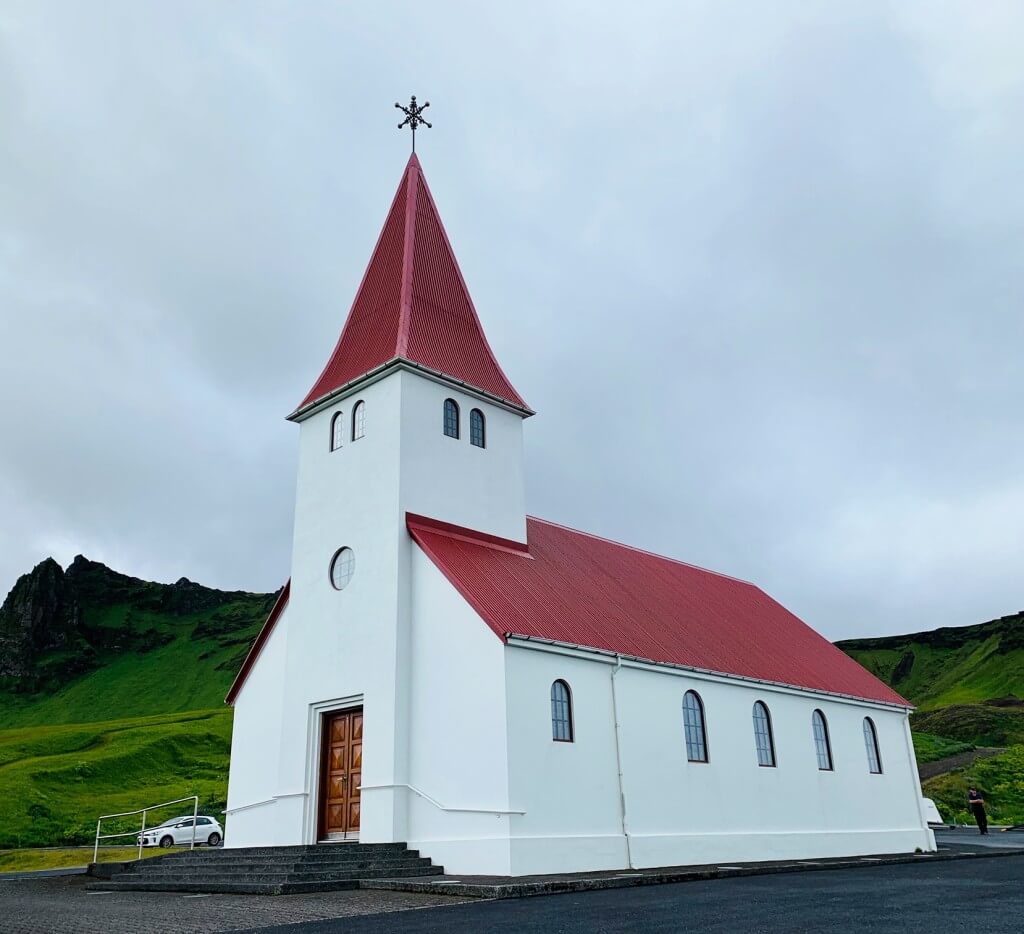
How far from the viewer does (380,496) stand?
64.5 ft

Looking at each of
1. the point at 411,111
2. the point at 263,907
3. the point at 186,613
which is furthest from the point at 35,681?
the point at 263,907

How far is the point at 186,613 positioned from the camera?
400ft

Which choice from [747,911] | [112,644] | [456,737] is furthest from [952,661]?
[747,911]

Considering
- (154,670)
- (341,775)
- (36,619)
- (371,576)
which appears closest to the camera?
(341,775)

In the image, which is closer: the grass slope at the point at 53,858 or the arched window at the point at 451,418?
the arched window at the point at 451,418

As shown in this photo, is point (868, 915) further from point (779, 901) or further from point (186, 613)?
point (186, 613)

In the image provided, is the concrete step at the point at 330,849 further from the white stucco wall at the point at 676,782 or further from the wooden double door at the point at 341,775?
the white stucco wall at the point at 676,782

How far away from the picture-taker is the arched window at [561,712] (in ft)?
55.9

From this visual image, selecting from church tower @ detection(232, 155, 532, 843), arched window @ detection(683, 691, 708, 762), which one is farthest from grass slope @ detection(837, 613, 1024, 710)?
church tower @ detection(232, 155, 532, 843)

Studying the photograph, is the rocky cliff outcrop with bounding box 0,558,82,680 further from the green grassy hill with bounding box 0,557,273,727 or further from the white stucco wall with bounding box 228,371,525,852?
the white stucco wall with bounding box 228,371,525,852

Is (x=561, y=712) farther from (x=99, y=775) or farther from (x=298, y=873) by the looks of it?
(x=99, y=775)

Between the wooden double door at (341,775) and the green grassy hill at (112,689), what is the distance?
2184 cm

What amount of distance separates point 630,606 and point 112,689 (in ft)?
313

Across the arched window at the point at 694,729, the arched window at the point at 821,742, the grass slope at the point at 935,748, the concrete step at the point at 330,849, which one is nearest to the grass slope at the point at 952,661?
the grass slope at the point at 935,748
